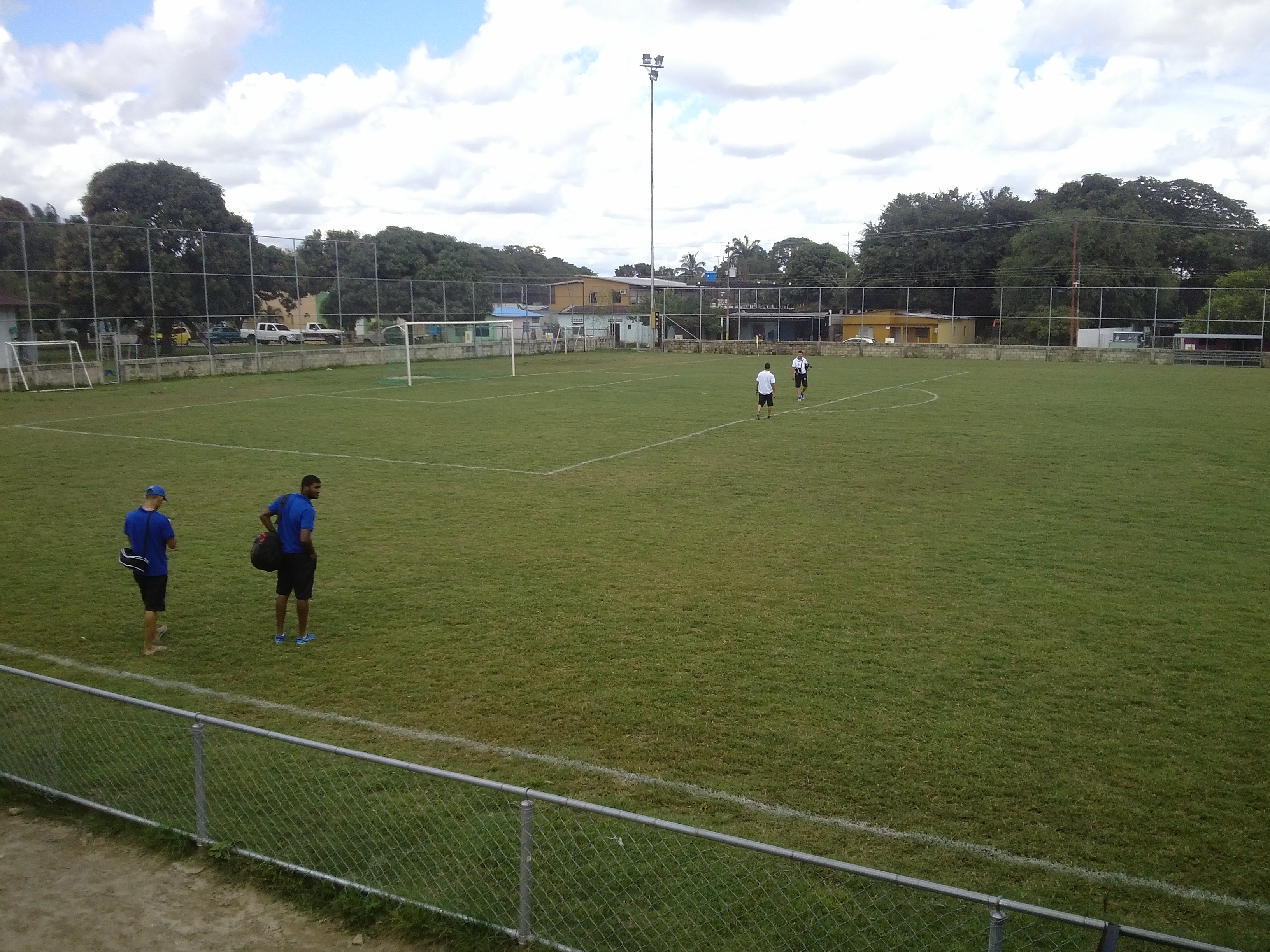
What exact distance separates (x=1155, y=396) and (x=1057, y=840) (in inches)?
1241

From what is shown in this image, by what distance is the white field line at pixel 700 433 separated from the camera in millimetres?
19766

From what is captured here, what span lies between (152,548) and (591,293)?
84.2 metres

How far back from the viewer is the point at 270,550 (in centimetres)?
941

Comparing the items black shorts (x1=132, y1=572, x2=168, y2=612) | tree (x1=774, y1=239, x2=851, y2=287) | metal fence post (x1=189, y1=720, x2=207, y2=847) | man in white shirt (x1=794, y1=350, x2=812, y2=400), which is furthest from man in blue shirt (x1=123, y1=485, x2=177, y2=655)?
tree (x1=774, y1=239, x2=851, y2=287)

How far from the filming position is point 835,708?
8.13m

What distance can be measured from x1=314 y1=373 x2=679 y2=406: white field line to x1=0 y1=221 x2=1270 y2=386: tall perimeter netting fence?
19.5ft

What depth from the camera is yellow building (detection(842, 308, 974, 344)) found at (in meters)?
68.4

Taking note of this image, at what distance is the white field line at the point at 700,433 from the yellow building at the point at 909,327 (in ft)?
102

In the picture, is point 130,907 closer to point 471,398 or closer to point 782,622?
point 782,622

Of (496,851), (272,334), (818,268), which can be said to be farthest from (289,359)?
(818,268)

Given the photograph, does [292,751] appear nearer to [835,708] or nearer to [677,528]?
[835,708]

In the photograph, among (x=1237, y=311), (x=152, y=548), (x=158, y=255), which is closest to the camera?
(x=152, y=548)

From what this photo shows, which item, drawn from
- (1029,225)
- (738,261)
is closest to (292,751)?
(1029,225)

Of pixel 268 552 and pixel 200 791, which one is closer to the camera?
pixel 200 791
